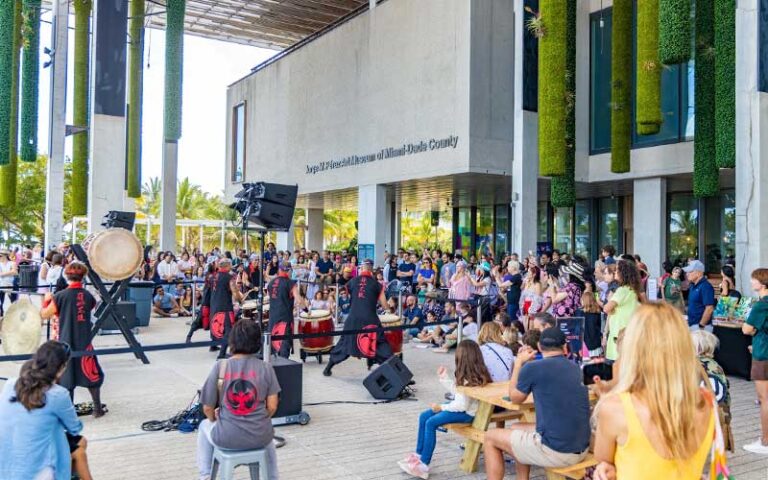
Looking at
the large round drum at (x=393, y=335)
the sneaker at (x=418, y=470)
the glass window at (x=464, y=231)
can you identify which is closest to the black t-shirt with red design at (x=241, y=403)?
the sneaker at (x=418, y=470)

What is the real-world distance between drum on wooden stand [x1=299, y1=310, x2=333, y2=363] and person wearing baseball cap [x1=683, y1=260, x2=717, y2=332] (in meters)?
5.55

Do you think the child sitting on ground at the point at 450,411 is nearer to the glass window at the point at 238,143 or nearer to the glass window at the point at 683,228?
the glass window at the point at 683,228

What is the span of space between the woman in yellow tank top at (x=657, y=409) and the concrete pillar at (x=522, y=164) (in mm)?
14436

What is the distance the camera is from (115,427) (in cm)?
688

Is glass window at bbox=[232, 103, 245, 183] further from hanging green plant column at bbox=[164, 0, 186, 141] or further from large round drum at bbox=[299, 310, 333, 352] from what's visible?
large round drum at bbox=[299, 310, 333, 352]

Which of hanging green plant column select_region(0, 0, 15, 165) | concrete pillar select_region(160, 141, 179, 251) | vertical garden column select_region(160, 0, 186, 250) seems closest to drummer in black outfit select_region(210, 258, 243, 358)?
vertical garden column select_region(160, 0, 186, 250)

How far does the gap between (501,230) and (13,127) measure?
19104 mm

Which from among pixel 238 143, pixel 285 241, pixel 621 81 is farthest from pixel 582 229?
pixel 238 143

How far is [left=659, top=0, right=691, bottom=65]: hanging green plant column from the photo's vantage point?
39.7ft

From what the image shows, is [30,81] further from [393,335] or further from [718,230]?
[718,230]

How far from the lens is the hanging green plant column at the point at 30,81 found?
21562 millimetres

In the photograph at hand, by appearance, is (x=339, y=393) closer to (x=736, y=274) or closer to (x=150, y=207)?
(x=736, y=274)

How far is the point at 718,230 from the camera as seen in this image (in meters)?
19.3

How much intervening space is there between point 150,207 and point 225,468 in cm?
6041
